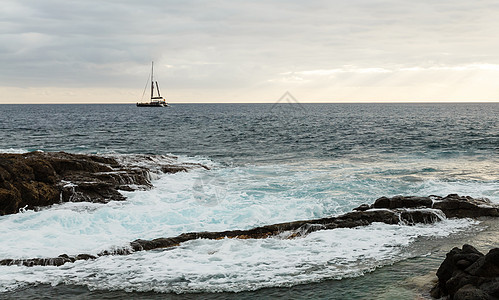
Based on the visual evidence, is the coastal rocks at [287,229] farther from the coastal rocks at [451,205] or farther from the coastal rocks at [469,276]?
the coastal rocks at [469,276]

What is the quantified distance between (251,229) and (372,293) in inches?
197

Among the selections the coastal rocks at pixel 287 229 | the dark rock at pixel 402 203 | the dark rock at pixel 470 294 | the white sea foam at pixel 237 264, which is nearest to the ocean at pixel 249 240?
the white sea foam at pixel 237 264

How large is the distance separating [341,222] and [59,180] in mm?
11406

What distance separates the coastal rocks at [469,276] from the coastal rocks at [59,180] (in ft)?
40.7

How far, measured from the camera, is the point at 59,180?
1702 centimetres

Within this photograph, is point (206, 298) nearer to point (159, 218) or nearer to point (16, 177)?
point (159, 218)

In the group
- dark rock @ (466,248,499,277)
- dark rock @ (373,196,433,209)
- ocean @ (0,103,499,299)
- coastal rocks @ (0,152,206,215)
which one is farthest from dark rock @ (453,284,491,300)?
coastal rocks @ (0,152,206,215)

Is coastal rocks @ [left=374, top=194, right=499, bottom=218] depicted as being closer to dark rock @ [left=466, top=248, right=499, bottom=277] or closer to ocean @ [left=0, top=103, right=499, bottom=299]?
ocean @ [left=0, top=103, right=499, bottom=299]

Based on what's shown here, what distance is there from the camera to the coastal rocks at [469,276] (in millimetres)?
7353

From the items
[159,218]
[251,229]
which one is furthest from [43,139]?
[251,229]

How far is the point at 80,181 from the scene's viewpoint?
17.2 metres

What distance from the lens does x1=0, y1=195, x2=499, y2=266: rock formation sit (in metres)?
11.4

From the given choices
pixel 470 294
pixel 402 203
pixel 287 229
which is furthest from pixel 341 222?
pixel 470 294

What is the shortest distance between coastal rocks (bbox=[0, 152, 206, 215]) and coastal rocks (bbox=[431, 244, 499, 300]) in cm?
1241
